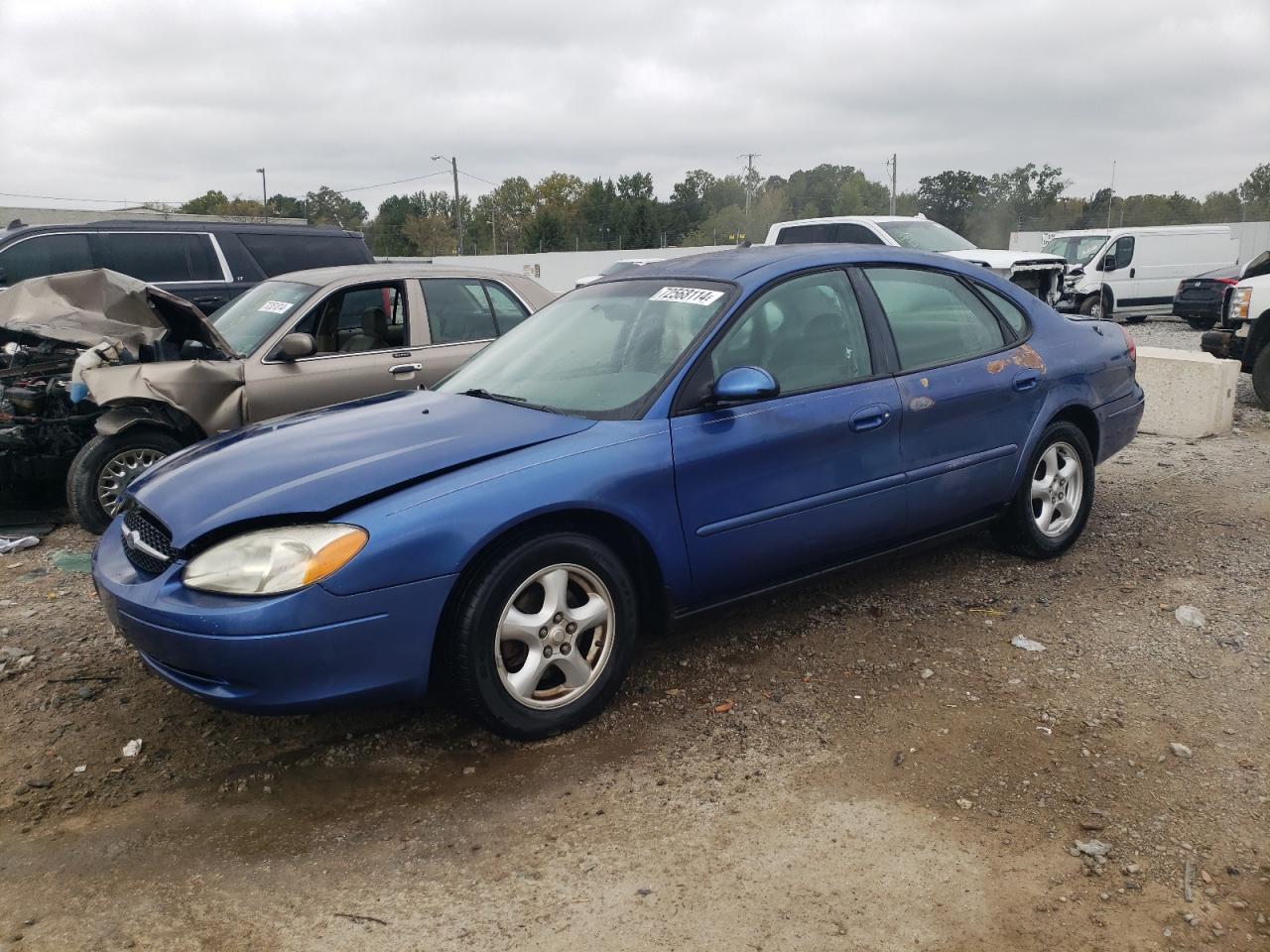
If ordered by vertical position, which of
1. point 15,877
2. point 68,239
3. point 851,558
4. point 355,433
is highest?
point 68,239

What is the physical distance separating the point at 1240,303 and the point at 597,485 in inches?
358

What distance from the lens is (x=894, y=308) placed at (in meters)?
4.37

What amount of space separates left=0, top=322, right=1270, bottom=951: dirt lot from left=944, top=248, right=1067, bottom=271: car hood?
9.87 m

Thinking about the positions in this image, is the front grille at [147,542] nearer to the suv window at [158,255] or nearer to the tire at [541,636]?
the tire at [541,636]

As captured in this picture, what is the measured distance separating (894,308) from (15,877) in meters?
3.77

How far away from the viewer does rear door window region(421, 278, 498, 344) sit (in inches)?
269

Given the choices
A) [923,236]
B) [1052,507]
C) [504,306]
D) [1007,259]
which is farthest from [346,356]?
[923,236]

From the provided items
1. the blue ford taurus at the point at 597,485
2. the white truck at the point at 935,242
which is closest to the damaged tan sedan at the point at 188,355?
the blue ford taurus at the point at 597,485

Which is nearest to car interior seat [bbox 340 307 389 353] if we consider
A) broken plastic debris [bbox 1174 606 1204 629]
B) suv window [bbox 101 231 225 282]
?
suv window [bbox 101 231 225 282]

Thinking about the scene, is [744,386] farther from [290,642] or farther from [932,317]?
[290,642]

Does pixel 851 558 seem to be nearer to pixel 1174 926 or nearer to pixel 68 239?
pixel 1174 926

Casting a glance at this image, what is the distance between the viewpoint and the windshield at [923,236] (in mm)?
14289

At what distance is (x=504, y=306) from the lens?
7125 mm

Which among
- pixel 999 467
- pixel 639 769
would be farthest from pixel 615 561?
pixel 999 467
